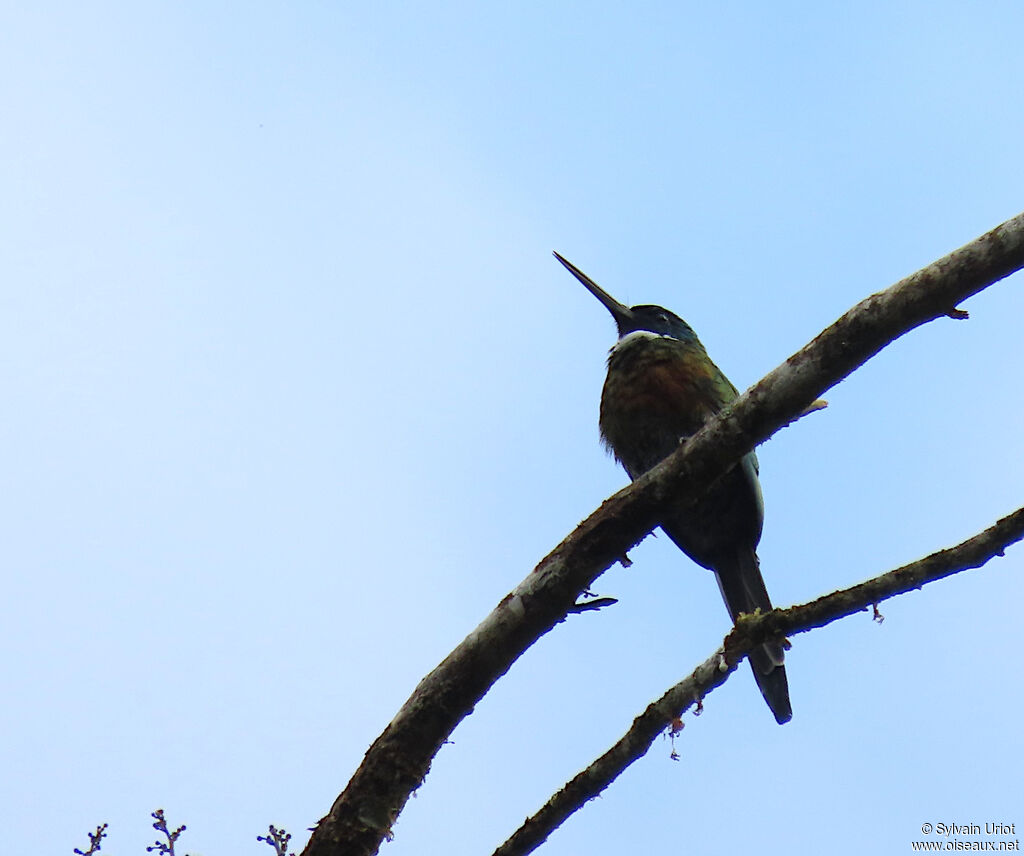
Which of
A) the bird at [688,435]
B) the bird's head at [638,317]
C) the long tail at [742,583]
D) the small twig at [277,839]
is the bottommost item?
the small twig at [277,839]

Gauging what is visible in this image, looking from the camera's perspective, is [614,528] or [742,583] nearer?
[614,528]

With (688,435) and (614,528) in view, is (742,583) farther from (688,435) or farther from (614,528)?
(614,528)

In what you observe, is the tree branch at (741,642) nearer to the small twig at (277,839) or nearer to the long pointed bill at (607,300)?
the small twig at (277,839)

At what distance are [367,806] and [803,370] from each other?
1.63 meters

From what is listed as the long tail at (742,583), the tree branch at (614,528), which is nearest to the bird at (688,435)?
the long tail at (742,583)

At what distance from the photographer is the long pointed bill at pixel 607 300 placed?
6.02 metres

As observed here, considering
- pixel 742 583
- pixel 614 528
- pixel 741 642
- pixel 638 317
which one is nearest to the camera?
pixel 741 642

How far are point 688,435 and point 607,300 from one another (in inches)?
62.1

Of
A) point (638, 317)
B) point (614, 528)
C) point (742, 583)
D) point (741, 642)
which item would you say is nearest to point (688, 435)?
point (742, 583)

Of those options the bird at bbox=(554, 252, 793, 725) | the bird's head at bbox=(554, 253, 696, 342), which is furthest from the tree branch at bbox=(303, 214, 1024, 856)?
the bird's head at bbox=(554, 253, 696, 342)

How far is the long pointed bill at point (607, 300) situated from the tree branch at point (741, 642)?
10.8 feet

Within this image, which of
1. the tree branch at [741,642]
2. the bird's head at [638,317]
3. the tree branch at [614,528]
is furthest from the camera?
the bird's head at [638,317]

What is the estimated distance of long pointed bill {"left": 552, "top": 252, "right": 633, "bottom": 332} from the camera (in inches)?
237

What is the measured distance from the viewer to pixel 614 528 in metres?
3.01
